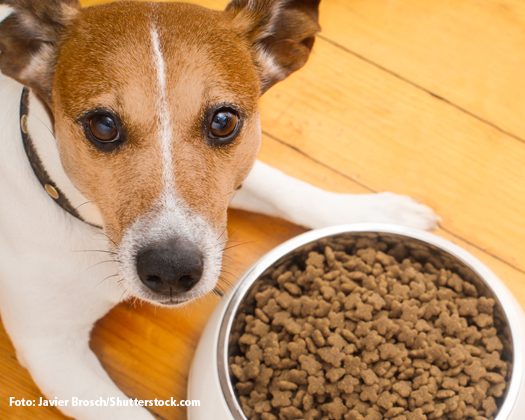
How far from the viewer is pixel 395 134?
6.00 feet

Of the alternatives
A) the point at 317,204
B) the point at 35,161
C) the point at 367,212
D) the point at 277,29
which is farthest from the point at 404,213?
the point at 35,161

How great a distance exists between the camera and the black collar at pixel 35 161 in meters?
1.16

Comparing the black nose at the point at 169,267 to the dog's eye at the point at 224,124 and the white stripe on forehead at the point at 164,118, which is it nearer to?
the white stripe on forehead at the point at 164,118

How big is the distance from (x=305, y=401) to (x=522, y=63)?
154 centimetres

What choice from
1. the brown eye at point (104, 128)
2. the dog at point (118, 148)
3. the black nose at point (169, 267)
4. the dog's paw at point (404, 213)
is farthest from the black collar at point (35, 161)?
the dog's paw at point (404, 213)

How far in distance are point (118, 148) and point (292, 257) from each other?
2.06 feet

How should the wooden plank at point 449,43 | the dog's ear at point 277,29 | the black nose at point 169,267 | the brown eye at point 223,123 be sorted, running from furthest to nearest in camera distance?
1. the wooden plank at point 449,43
2. the dog's ear at point 277,29
3. the brown eye at point 223,123
4. the black nose at point 169,267

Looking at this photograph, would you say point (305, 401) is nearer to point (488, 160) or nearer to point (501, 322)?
point (501, 322)

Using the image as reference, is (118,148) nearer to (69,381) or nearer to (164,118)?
(164,118)

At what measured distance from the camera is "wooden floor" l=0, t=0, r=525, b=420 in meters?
1.59

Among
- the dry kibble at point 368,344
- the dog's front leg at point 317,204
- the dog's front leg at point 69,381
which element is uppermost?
the dog's front leg at point 317,204

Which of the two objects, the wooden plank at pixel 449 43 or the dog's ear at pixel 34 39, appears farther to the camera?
the wooden plank at pixel 449 43

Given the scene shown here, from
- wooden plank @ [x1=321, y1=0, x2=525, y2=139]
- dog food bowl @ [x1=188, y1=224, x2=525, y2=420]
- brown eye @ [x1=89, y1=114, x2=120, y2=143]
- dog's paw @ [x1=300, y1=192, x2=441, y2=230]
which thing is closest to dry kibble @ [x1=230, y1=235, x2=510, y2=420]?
dog food bowl @ [x1=188, y1=224, x2=525, y2=420]

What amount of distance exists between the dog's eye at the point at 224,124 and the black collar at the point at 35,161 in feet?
1.34
